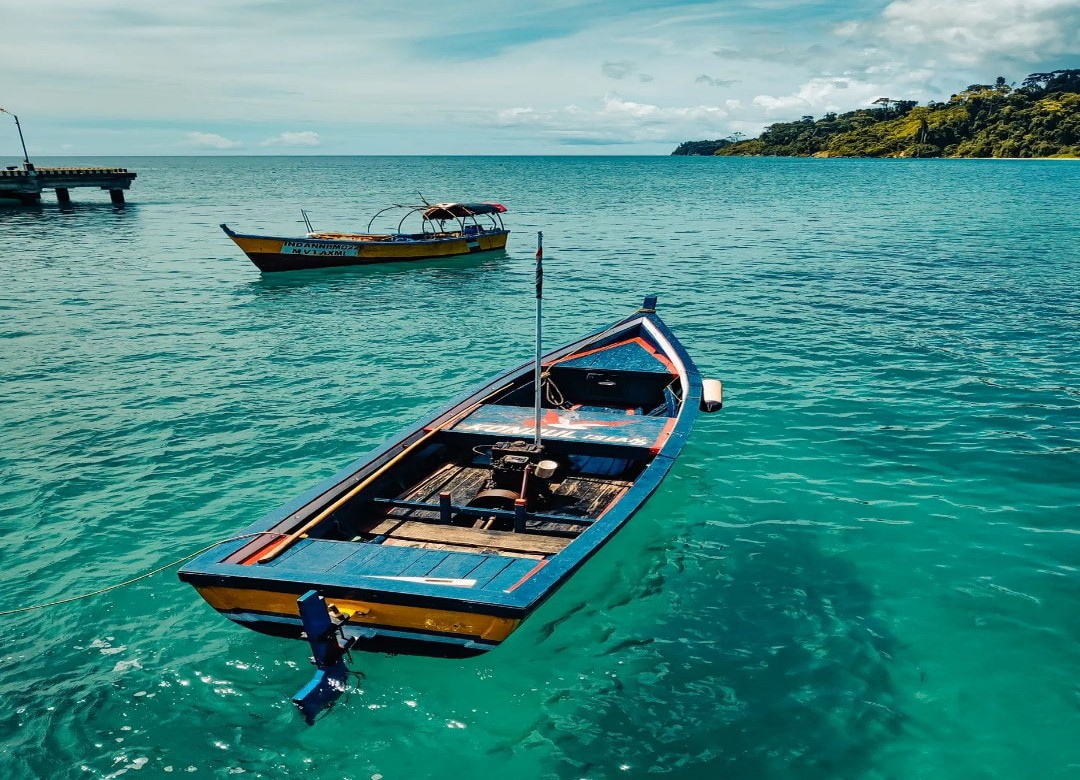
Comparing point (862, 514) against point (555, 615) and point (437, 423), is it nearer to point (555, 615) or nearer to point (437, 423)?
point (555, 615)

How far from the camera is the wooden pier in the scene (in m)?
66.7

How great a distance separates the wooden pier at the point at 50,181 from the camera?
6669 centimetres

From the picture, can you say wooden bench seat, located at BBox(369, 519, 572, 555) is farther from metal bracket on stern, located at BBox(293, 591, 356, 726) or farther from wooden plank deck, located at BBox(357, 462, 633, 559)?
metal bracket on stern, located at BBox(293, 591, 356, 726)

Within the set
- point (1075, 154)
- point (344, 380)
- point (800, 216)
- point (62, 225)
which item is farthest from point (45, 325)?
point (1075, 154)

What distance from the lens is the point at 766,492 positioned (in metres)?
12.1

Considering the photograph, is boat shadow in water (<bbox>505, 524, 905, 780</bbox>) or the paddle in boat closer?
the paddle in boat

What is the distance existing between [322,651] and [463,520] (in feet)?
11.1

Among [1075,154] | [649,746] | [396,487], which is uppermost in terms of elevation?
[1075,154]

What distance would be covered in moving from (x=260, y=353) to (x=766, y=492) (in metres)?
15.3

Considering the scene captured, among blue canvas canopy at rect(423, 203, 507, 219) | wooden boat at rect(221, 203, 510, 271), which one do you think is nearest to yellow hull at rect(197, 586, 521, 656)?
wooden boat at rect(221, 203, 510, 271)

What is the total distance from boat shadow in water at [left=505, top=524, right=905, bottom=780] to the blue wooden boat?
135cm

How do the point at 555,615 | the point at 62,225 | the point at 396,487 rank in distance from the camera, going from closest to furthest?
the point at 555,615
the point at 396,487
the point at 62,225

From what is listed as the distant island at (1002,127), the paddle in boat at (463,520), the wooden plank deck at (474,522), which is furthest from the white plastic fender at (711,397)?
the distant island at (1002,127)

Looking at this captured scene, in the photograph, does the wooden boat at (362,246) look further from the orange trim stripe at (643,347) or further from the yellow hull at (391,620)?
the yellow hull at (391,620)
